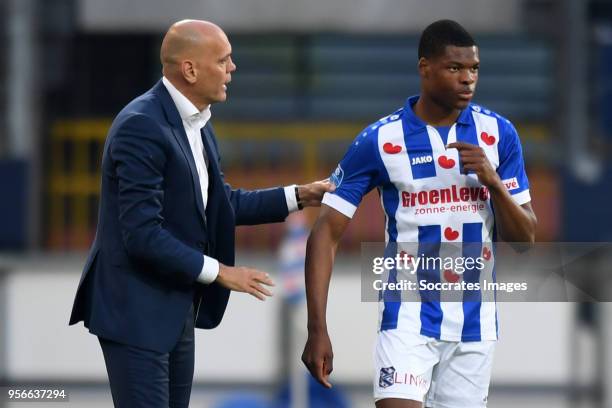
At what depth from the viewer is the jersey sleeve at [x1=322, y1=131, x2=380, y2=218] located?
4434 millimetres

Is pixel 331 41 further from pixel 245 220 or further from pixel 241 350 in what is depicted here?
pixel 245 220

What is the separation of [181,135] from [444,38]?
89cm

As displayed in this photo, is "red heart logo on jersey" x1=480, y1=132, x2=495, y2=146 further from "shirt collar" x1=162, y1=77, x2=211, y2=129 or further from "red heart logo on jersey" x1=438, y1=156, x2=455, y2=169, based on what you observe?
"shirt collar" x1=162, y1=77, x2=211, y2=129

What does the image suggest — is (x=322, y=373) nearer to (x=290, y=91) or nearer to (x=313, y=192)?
(x=313, y=192)

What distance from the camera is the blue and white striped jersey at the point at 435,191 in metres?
4.38

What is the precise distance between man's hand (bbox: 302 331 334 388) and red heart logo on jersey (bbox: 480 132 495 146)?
0.81 m

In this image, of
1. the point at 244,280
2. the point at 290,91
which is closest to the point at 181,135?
the point at 244,280

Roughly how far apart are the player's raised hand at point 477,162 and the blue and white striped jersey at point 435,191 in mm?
147

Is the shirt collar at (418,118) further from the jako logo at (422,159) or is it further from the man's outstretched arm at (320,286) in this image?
the man's outstretched arm at (320,286)

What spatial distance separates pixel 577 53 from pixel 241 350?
4.16 m

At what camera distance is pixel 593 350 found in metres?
7.64

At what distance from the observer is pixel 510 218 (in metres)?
4.26

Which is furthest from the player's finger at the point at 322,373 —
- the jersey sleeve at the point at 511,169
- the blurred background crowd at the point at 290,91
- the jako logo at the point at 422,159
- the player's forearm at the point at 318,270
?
the blurred background crowd at the point at 290,91

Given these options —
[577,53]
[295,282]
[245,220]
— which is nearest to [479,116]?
[245,220]
